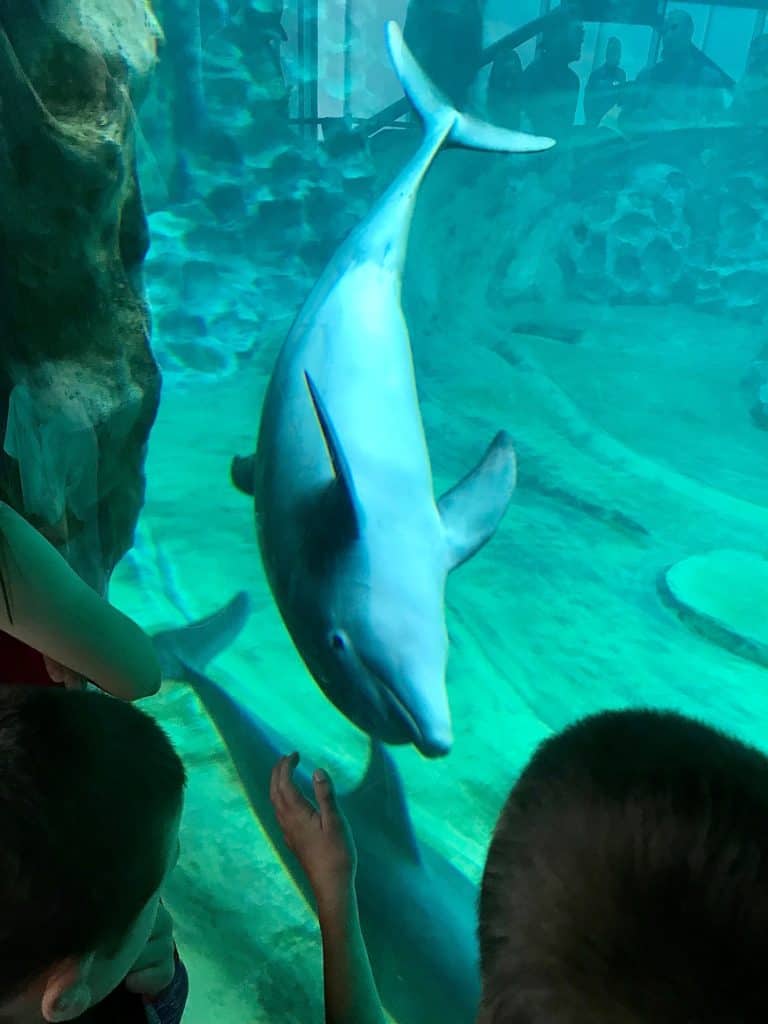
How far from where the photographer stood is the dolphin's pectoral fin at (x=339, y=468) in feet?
6.47

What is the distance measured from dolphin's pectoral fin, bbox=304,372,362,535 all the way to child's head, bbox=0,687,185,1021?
3.55ft

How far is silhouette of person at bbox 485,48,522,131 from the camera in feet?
29.2

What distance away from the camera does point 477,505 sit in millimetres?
2506

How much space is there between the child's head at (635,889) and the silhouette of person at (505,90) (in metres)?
9.52

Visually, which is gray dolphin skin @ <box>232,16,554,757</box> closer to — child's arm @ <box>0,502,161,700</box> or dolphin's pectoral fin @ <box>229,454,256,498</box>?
dolphin's pectoral fin @ <box>229,454,256,498</box>

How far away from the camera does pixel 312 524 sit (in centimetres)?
225

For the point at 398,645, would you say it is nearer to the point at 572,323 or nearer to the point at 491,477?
the point at 491,477

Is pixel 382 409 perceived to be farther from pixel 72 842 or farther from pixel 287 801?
pixel 72 842

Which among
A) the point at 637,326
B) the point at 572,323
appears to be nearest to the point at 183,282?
the point at 572,323

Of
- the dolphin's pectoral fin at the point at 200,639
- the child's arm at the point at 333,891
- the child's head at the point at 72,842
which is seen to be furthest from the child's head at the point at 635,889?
the dolphin's pectoral fin at the point at 200,639

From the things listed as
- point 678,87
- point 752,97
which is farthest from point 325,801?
point 752,97

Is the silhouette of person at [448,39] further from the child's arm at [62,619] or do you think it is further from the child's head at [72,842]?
the child's head at [72,842]

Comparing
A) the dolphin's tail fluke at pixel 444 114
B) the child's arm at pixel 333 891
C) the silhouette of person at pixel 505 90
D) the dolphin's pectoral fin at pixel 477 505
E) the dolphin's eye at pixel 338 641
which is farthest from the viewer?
the silhouette of person at pixel 505 90

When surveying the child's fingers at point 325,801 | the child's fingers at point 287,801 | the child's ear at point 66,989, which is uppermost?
the child's ear at point 66,989
